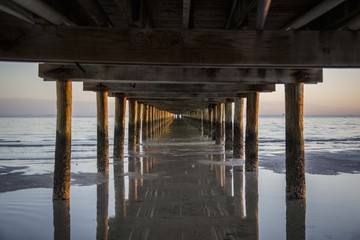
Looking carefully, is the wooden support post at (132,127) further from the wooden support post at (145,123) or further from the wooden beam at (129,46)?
the wooden beam at (129,46)

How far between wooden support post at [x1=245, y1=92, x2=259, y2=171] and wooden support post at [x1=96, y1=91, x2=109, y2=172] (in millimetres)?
3806

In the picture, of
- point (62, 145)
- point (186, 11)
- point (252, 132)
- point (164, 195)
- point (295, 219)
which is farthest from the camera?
point (252, 132)

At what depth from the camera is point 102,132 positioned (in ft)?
35.7

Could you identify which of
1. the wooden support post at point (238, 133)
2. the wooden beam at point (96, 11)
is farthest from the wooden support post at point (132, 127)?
the wooden beam at point (96, 11)

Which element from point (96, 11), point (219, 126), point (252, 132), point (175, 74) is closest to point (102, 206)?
point (175, 74)

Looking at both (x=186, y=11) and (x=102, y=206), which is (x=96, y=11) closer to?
(x=186, y=11)

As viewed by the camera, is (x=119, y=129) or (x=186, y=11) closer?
(x=186, y=11)

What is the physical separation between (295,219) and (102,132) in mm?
6396

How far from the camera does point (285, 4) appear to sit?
3848 millimetres

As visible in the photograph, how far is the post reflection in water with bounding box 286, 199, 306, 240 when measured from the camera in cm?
520

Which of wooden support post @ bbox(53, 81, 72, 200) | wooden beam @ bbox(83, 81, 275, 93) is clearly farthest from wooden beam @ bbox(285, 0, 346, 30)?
wooden beam @ bbox(83, 81, 275, 93)

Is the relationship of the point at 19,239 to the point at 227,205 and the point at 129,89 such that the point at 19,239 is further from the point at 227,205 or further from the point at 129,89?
the point at 129,89

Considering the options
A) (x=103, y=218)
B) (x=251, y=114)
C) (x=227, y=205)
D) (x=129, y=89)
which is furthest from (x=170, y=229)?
(x=251, y=114)

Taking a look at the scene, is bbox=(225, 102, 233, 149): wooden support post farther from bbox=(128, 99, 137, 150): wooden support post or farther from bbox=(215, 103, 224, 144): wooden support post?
bbox=(128, 99, 137, 150): wooden support post
